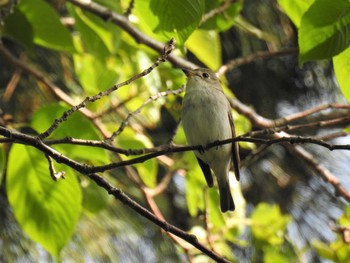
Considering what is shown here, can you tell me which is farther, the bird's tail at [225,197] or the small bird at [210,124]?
the bird's tail at [225,197]

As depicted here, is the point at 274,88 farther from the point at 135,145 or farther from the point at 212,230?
the point at 135,145

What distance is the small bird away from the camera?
2.76 metres

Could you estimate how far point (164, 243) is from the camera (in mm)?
4902

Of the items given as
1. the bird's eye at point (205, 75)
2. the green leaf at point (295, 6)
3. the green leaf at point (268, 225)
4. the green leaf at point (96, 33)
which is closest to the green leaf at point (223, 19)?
the bird's eye at point (205, 75)

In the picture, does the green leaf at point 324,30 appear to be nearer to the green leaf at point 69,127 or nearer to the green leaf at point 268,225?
the green leaf at point 69,127

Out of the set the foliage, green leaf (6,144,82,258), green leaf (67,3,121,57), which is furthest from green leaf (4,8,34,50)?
green leaf (6,144,82,258)

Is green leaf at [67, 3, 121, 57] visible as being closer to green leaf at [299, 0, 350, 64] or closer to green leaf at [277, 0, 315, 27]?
green leaf at [277, 0, 315, 27]

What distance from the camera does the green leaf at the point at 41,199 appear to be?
2.02 meters

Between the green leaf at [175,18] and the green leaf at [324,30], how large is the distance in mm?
294

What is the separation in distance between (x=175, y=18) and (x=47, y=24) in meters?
→ 1.03

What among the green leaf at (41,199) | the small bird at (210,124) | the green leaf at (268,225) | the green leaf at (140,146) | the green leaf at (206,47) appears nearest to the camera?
the green leaf at (41,199)

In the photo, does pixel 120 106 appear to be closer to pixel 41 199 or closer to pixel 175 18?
pixel 41 199

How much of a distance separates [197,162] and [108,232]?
157 cm

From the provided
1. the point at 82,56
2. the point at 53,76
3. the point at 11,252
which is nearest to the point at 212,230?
the point at 82,56
